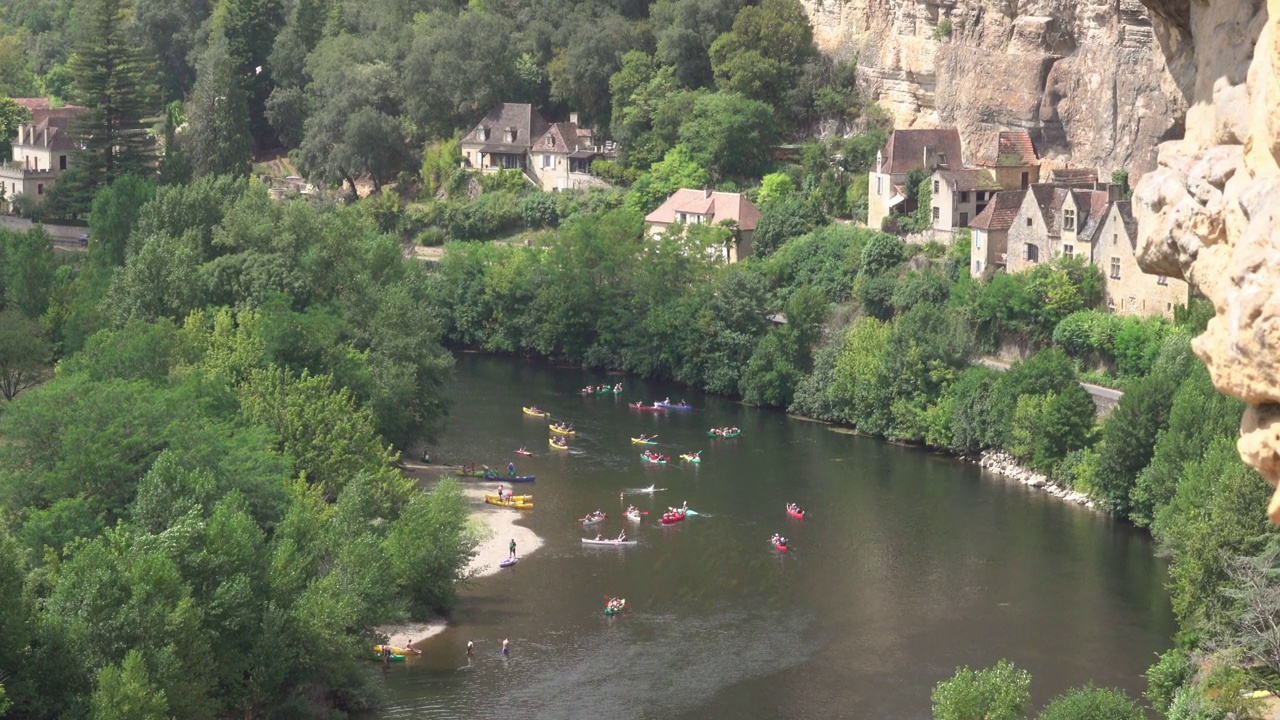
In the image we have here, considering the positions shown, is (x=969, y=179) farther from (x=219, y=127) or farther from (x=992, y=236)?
(x=219, y=127)

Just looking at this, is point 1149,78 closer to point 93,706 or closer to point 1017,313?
point 1017,313

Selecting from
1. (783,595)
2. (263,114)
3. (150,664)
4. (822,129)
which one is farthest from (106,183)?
(150,664)

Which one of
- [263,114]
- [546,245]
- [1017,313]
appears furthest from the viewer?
[263,114]

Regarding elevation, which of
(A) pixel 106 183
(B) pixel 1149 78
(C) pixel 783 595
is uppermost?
(B) pixel 1149 78

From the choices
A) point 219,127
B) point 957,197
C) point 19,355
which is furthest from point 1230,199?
point 219,127

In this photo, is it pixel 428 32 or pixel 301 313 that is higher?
pixel 428 32

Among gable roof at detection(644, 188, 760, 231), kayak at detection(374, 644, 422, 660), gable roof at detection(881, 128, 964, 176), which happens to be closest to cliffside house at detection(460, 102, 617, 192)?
gable roof at detection(644, 188, 760, 231)

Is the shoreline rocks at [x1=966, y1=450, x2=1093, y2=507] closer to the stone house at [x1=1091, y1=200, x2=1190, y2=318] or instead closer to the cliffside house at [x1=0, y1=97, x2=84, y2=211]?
the stone house at [x1=1091, y1=200, x2=1190, y2=318]
